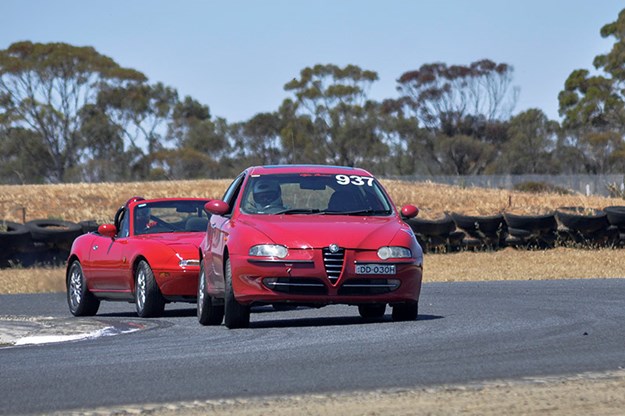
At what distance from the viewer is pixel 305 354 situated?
8375 mm

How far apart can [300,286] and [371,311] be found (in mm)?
1691

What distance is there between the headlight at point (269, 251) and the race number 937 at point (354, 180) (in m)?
1.52

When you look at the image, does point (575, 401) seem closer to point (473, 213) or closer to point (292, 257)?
point (292, 257)

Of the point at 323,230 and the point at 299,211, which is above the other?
the point at 299,211

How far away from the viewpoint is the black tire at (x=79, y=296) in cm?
1472

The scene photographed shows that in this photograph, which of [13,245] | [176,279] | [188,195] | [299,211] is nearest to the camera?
[299,211]

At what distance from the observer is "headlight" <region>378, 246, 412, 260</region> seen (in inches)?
421

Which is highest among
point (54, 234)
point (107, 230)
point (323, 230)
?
point (323, 230)

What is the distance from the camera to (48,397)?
22.1 ft

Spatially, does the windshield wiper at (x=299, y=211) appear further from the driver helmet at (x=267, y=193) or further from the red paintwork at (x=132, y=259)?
the red paintwork at (x=132, y=259)

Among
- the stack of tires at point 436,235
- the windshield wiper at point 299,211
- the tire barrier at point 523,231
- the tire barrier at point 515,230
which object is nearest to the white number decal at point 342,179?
the windshield wiper at point 299,211

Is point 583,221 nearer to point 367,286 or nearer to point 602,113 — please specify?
point 367,286

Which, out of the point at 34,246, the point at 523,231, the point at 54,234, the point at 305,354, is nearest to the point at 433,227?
the point at 523,231

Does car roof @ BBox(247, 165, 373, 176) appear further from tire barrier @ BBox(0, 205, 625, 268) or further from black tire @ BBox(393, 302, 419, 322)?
tire barrier @ BBox(0, 205, 625, 268)
